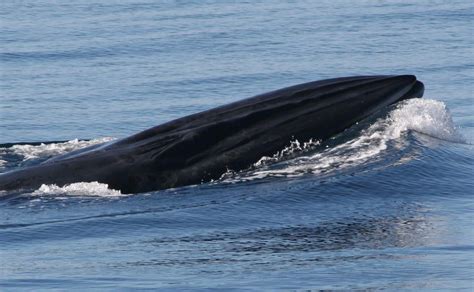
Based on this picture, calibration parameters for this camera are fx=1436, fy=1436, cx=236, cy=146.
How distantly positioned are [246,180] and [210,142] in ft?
2.48

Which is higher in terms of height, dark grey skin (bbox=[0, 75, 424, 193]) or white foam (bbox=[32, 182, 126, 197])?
dark grey skin (bbox=[0, 75, 424, 193])

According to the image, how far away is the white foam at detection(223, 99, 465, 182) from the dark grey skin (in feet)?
0.75

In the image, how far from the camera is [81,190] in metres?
20.4

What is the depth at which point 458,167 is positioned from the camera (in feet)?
73.5

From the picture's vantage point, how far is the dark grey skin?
67.4 feet

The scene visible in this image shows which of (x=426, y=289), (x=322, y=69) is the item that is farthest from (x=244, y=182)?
(x=322, y=69)

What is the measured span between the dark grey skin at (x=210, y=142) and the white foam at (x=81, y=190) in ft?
0.27

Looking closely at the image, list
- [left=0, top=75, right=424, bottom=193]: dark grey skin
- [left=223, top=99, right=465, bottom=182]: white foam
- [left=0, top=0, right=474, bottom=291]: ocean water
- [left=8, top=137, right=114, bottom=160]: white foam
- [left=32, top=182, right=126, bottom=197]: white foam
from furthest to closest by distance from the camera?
[left=8, top=137, right=114, bottom=160]: white foam, [left=223, top=99, right=465, bottom=182]: white foam, [left=0, top=75, right=424, bottom=193]: dark grey skin, [left=32, top=182, right=126, bottom=197]: white foam, [left=0, top=0, right=474, bottom=291]: ocean water

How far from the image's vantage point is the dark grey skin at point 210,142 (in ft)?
67.4

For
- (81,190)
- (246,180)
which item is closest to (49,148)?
(81,190)

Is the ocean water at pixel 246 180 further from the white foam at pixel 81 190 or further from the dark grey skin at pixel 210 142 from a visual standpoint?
the dark grey skin at pixel 210 142

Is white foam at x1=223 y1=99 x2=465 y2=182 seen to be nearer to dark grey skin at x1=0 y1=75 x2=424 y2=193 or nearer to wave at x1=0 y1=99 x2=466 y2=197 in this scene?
wave at x1=0 y1=99 x2=466 y2=197

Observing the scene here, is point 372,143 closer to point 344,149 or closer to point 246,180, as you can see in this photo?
point 344,149

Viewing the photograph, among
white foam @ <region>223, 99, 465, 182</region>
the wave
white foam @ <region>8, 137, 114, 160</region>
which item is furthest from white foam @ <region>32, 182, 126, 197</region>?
white foam @ <region>8, 137, 114, 160</region>
